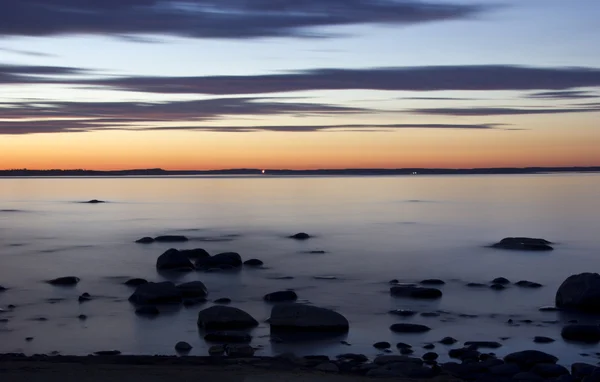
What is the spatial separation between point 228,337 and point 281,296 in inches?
229

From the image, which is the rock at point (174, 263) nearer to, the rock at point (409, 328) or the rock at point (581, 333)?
the rock at point (409, 328)

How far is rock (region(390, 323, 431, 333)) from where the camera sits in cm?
1805

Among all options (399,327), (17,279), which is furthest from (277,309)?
(17,279)

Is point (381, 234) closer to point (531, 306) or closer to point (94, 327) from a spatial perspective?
point (531, 306)

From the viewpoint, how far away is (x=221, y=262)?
30.1m

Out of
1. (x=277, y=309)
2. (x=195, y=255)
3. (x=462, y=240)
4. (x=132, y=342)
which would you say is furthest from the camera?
(x=462, y=240)

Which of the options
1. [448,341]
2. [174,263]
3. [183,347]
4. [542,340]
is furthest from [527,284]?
[183,347]

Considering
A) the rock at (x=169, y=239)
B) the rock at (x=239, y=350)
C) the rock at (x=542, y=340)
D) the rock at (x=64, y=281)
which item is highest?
the rock at (x=169, y=239)

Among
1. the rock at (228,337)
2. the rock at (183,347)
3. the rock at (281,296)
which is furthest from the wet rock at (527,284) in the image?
the rock at (183,347)

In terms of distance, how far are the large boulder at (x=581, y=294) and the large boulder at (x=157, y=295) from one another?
11.5m

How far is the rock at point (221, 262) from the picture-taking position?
98.0ft

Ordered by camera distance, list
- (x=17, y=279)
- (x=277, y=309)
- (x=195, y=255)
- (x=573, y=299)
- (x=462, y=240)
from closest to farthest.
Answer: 1. (x=277, y=309)
2. (x=573, y=299)
3. (x=17, y=279)
4. (x=195, y=255)
5. (x=462, y=240)

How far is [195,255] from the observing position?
3334 centimetres

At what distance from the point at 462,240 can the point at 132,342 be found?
1165 inches
